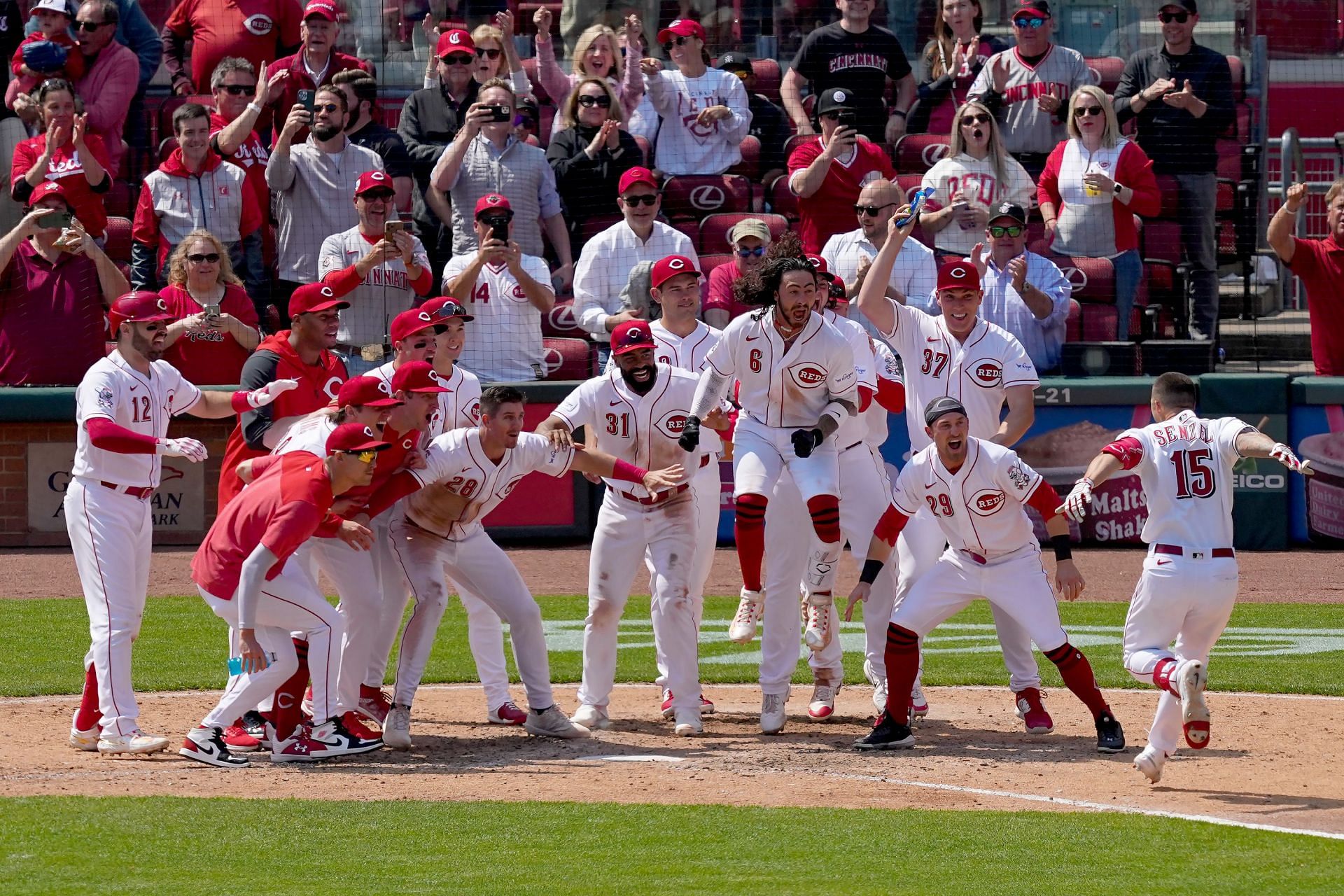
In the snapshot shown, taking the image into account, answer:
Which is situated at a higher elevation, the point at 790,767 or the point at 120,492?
the point at 120,492

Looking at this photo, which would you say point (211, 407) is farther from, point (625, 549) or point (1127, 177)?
point (1127, 177)

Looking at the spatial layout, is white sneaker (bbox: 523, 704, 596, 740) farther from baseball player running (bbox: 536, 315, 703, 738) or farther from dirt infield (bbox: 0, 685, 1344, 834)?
baseball player running (bbox: 536, 315, 703, 738)

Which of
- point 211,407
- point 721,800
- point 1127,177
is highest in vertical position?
point 1127,177

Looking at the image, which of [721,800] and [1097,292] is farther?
[1097,292]

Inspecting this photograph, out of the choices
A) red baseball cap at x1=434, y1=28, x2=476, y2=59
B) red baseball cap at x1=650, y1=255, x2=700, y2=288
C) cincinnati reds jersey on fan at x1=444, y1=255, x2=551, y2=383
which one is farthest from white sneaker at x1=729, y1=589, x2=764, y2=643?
red baseball cap at x1=434, y1=28, x2=476, y2=59

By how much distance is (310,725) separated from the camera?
7516 millimetres

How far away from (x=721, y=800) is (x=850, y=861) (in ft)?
3.80

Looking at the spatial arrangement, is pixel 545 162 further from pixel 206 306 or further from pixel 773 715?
pixel 773 715

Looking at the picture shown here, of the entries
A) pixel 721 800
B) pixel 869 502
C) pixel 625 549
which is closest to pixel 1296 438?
pixel 869 502

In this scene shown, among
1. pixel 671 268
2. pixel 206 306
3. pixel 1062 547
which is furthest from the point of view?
pixel 206 306

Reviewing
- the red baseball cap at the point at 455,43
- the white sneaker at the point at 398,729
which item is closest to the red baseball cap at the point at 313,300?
the white sneaker at the point at 398,729

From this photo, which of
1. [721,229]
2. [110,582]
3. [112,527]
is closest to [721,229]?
[721,229]

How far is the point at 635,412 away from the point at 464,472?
0.88 meters

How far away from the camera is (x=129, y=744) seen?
7.41m
